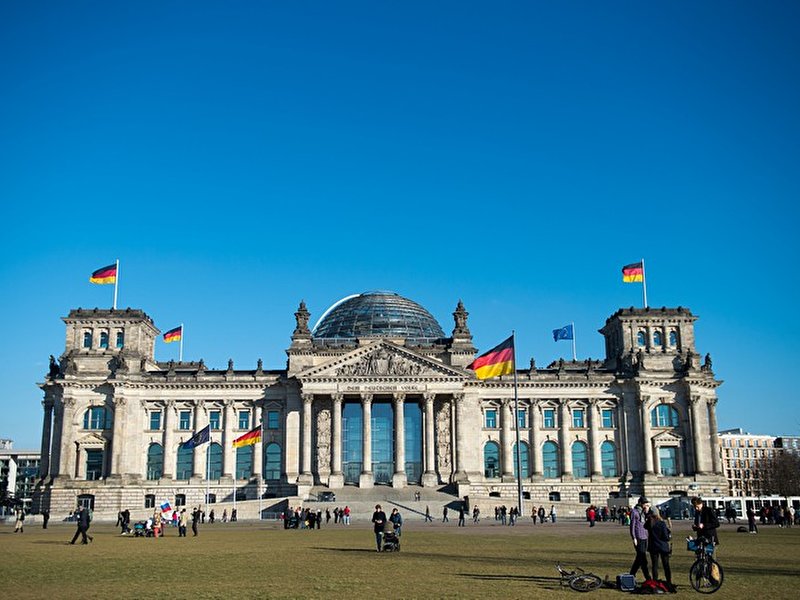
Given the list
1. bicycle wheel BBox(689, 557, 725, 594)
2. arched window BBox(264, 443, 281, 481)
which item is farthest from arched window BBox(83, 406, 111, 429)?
bicycle wheel BBox(689, 557, 725, 594)

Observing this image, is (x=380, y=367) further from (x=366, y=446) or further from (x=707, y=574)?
(x=707, y=574)

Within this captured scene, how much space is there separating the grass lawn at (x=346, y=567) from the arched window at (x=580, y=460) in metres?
53.9

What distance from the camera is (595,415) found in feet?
322

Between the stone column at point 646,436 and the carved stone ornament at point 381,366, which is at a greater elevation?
the carved stone ornament at point 381,366

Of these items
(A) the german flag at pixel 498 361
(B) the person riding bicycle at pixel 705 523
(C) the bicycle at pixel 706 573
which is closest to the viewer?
(C) the bicycle at pixel 706 573

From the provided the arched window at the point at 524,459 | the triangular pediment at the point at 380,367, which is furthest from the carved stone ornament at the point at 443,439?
the arched window at the point at 524,459

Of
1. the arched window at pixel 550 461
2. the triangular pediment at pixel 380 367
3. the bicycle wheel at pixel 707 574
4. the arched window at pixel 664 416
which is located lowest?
the bicycle wheel at pixel 707 574

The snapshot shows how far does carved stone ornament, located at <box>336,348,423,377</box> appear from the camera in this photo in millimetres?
93688

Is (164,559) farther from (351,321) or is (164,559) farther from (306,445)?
(351,321)

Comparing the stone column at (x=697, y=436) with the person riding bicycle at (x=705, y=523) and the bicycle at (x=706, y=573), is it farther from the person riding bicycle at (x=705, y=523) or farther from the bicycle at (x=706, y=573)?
the bicycle at (x=706, y=573)

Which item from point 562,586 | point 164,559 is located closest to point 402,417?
point 164,559

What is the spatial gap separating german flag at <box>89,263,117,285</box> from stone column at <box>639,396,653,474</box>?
200 feet

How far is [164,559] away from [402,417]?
62376 mm

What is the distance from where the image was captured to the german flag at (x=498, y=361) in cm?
6512
